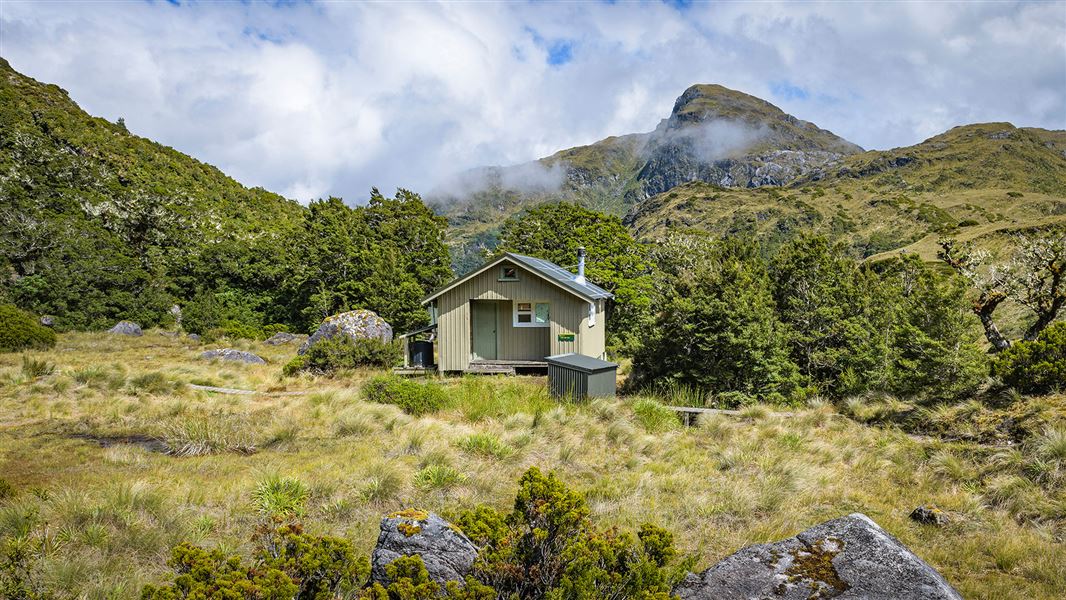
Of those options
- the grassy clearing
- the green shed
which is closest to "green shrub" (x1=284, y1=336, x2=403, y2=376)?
the grassy clearing

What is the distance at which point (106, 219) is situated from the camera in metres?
41.6

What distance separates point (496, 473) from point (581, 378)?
21.1 feet

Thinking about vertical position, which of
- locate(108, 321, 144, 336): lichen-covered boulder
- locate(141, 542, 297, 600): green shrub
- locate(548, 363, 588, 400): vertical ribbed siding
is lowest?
locate(141, 542, 297, 600): green shrub

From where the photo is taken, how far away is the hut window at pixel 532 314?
2067 centimetres

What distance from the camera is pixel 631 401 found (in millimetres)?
13680

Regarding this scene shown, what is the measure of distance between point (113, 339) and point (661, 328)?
2895cm

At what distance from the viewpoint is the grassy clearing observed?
5430 mm

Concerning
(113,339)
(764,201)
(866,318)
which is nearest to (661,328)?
(866,318)

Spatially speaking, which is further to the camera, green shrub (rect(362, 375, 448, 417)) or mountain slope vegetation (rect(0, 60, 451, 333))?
mountain slope vegetation (rect(0, 60, 451, 333))

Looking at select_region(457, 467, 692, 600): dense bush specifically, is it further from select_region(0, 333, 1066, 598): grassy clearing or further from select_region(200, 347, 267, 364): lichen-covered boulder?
select_region(200, 347, 267, 364): lichen-covered boulder

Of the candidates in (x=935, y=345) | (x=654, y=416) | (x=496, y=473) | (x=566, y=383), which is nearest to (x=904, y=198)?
(x=935, y=345)

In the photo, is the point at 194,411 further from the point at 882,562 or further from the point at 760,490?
the point at 882,562

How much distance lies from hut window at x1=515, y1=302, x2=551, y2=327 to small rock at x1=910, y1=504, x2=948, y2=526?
14582 mm

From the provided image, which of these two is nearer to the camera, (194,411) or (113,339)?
(194,411)
